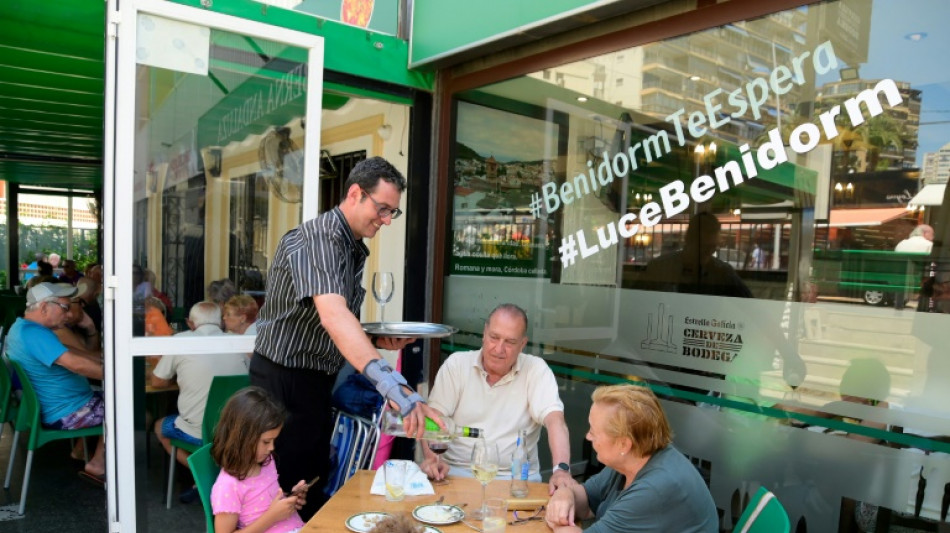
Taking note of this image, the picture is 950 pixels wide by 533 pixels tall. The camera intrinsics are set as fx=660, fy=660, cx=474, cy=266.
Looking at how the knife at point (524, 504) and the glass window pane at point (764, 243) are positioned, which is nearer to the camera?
the knife at point (524, 504)

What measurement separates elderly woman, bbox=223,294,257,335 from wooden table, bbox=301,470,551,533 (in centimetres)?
149

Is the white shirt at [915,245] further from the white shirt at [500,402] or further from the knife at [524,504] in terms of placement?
the knife at [524,504]

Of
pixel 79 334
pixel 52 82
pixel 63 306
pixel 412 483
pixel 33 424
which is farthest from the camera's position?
pixel 52 82

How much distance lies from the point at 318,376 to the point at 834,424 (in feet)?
6.79

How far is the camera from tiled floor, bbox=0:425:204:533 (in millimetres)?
→ 3629

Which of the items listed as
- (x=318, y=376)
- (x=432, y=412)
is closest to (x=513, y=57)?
(x=318, y=376)

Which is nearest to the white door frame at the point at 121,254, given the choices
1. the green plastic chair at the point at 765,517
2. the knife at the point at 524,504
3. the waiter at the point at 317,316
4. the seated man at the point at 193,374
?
the seated man at the point at 193,374

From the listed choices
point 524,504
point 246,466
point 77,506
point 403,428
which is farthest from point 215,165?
point 524,504

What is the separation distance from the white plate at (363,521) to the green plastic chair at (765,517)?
1.09 m

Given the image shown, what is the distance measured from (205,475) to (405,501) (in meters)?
0.75

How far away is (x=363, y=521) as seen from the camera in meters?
1.89

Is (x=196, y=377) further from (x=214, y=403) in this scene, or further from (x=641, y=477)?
(x=641, y=477)

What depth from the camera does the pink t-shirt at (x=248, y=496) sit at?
2.22 m

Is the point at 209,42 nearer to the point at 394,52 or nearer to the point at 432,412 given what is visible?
the point at 394,52
